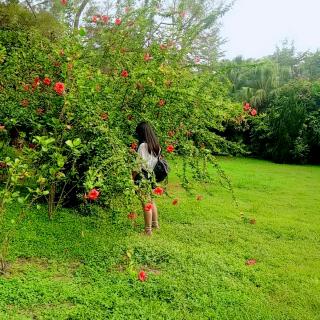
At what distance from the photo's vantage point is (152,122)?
5.33m

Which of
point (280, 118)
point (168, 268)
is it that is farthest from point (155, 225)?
point (280, 118)

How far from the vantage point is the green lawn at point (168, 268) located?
3500 millimetres

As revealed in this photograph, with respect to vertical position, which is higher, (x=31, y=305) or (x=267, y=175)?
(x=267, y=175)

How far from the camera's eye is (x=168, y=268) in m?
4.31

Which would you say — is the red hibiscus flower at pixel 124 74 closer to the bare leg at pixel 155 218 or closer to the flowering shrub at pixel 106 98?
the flowering shrub at pixel 106 98

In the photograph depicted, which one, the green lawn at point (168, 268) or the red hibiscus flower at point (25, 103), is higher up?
the red hibiscus flower at point (25, 103)

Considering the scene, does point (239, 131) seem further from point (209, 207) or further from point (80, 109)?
point (80, 109)

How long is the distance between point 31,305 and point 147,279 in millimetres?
1097

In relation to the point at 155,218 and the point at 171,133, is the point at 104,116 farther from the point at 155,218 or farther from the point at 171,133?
the point at 155,218

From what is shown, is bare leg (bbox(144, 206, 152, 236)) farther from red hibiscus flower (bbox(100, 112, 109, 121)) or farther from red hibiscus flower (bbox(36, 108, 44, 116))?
red hibiscus flower (bbox(36, 108, 44, 116))

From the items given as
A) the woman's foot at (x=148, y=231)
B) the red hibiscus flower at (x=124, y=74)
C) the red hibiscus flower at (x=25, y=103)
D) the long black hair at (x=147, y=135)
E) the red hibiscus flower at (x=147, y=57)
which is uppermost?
the red hibiscus flower at (x=147, y=57)

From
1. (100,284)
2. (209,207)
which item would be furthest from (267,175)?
(100,284)

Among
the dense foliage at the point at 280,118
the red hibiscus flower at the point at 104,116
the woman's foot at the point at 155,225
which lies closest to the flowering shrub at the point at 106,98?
the red hibiscus flower at the point at 104,116

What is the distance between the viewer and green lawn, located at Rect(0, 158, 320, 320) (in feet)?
11.5
